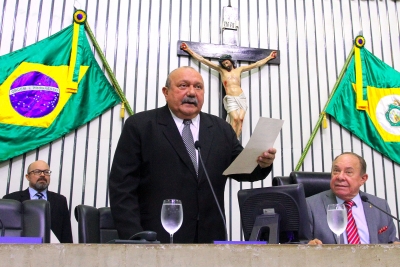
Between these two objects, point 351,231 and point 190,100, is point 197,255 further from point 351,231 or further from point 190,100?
point 351,231

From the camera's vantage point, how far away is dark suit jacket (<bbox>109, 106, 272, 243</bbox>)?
6.99ft

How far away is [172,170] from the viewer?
2.20 metres

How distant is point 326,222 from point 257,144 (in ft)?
2.61

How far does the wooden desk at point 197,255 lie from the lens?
121 cm

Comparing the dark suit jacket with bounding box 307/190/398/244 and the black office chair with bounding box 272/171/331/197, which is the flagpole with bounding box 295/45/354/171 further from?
the dark suit jacket with bounding box 307/190/398/244

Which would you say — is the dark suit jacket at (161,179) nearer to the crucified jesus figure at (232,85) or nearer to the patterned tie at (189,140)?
the patterned tie at (189,140)

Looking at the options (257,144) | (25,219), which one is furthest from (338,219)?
(25,219)

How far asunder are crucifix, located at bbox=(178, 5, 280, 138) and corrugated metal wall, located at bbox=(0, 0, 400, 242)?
0.41 ft

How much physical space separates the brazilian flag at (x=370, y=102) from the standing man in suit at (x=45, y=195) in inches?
109

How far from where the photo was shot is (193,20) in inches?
200

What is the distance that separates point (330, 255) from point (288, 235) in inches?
21.2

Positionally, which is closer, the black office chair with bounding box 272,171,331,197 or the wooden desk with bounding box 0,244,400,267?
the wooden desk with bounding box 0,244,400,267

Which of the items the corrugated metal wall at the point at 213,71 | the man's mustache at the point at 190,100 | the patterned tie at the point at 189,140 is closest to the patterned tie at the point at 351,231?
the patterned tie at the point at 189,140

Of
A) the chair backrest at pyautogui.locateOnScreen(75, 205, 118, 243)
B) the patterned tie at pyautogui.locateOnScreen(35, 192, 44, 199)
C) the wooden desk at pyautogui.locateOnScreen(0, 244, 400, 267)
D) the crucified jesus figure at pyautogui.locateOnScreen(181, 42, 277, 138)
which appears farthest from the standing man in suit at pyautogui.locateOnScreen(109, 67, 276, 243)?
the crucified jesus figure at pyautogui.locateOnScreen(181, 42, 277, 138)
